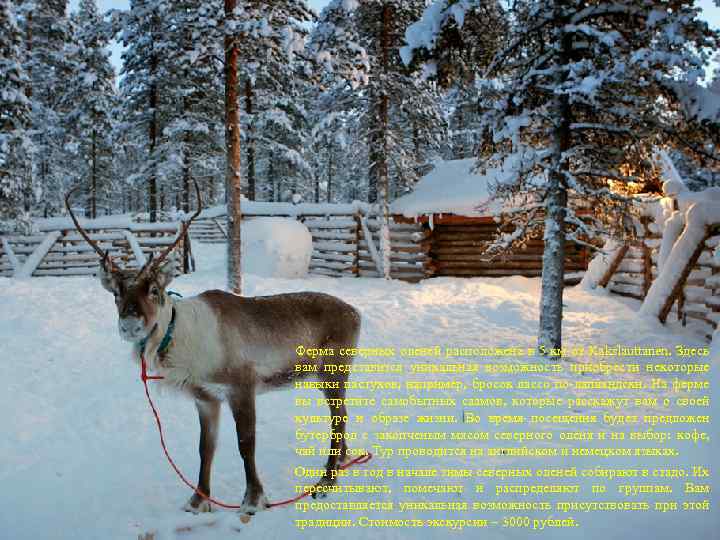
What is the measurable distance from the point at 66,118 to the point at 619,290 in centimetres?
2717

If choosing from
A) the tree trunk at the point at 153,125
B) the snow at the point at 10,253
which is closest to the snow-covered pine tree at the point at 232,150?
the snow at the point at 10,253

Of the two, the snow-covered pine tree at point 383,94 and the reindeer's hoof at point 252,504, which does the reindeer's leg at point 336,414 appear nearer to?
the reindeer's hoof at point 252,504

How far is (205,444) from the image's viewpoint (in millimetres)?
3834

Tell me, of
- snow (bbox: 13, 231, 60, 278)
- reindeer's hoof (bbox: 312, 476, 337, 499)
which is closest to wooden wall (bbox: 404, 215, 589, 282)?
snow (bbox: 13, 231, 60, 278)

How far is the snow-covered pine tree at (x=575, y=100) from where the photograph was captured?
21.7 feet

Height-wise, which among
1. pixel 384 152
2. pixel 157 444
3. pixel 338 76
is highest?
pixel 338 76

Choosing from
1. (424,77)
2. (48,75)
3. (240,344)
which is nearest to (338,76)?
(424,77)

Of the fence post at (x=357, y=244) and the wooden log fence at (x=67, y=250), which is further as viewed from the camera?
the fence post at (x=357, y=244)

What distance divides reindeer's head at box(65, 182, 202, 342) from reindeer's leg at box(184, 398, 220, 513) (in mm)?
867

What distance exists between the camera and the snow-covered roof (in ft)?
49.6

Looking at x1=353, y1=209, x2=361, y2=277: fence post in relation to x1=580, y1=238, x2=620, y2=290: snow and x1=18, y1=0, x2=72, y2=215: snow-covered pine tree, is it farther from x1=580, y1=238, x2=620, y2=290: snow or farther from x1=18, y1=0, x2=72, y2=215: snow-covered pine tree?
x1=18, y1=0, x2=72, y2=215: snow-covered pine tree

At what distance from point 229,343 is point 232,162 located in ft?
26.4

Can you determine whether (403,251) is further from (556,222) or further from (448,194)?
(556,222)

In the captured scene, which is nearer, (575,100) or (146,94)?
(575,100)
